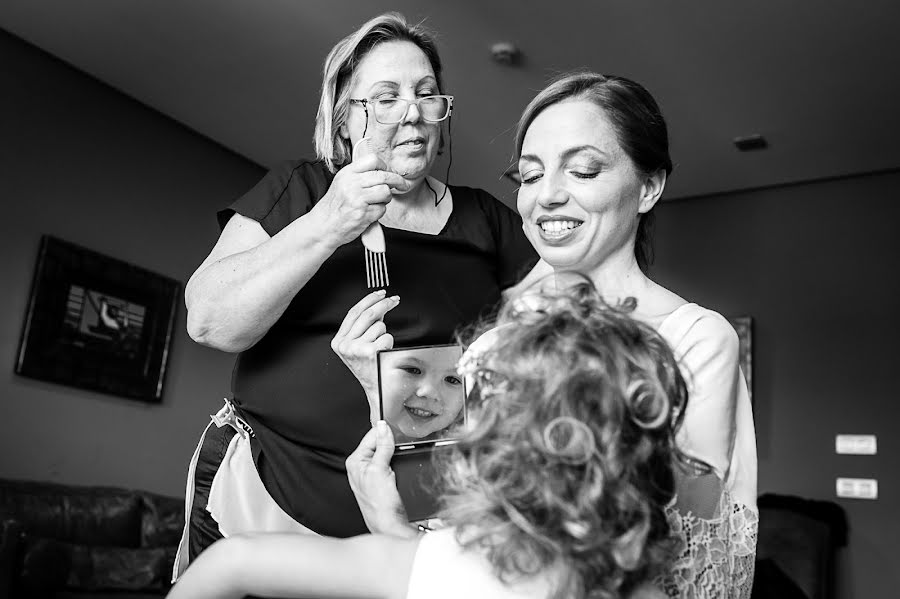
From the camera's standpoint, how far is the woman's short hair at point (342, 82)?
5.25 ft

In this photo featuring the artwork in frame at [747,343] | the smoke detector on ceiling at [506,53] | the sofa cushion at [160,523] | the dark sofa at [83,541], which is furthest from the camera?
the artwork in frame at [747,343]

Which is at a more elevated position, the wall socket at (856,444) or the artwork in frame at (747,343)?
→ the artwork in frame at (747,343)

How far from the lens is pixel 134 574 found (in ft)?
15.9

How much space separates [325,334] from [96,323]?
441 cm

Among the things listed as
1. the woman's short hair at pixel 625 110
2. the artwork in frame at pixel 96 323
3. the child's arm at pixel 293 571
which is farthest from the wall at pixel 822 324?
the child's arm at pixel 293 571

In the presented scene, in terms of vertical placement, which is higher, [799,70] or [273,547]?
[799,70]

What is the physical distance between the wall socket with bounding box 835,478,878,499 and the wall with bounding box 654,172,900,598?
34 millimetres

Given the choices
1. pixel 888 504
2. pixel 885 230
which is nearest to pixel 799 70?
pixel 885 230

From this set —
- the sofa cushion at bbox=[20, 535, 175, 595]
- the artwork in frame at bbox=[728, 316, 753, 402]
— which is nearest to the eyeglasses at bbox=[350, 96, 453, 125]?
the sofa cushion at bbox=[20, 535, 175, 595]

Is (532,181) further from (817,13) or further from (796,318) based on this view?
(796,318)

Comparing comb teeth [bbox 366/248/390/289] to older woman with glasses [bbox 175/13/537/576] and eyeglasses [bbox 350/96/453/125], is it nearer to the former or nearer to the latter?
older woman with glasses [bbox 175/13/537/576]

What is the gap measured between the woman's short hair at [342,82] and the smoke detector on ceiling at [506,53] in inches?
125

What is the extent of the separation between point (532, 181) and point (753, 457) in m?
0.50

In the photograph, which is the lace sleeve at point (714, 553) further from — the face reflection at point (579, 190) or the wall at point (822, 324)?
the wall at point (822, 324)
